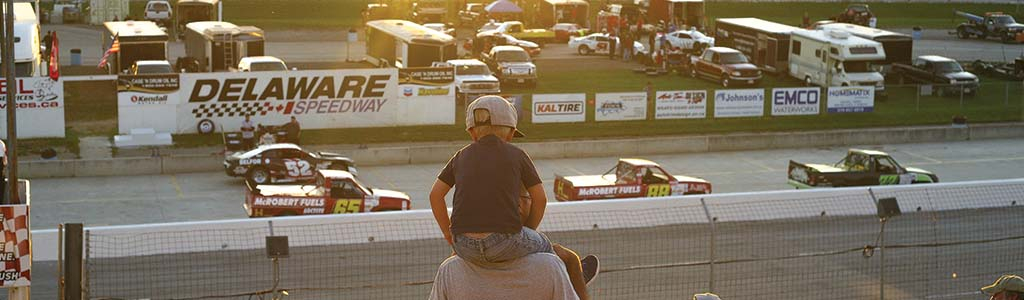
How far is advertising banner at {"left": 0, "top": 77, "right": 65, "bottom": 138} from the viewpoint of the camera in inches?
1313

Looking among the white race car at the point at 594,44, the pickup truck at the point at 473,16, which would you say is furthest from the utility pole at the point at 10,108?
the pickup truck at the point at 473,16

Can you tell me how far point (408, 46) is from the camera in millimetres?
45812

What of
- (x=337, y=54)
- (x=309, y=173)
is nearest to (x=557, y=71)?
(x=337, y=54)

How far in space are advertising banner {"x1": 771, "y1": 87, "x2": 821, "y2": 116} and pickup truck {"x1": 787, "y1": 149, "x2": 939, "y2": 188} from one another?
31.6 feet

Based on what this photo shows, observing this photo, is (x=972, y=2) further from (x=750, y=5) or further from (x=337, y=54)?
(x=337, y=54)

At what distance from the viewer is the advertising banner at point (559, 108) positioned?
36.2 meters

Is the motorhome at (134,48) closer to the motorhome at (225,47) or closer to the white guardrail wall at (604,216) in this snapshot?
the motorhome at (225,47)

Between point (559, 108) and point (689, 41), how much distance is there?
20.7 meters

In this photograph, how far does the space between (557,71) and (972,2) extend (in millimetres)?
46984

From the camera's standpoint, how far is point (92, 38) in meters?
58.4

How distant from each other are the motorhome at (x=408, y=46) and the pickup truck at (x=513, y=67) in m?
1.47

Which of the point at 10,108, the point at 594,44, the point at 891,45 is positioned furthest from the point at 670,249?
the point at 594,44

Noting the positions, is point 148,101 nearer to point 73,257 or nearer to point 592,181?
Answer: point 592,181

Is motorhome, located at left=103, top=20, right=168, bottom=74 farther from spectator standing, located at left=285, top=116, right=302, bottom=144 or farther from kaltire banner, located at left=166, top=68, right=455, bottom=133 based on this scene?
spectator standing, located at left=285, top=116, right=302, bottom=144
